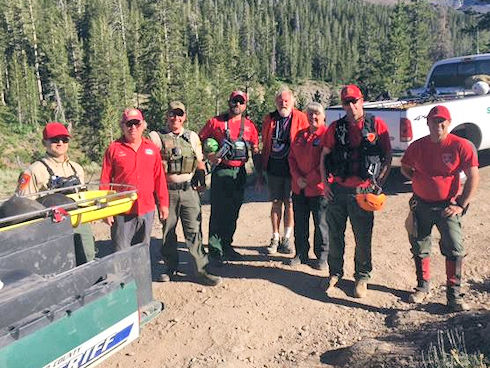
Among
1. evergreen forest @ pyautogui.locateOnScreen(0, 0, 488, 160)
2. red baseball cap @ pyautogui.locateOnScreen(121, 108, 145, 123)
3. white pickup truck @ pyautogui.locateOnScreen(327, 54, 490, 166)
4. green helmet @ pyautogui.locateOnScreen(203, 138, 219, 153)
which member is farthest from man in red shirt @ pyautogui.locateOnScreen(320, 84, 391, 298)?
evergreen forest @ pyautogui.locateOnScreen(0, 0, 488, 160)

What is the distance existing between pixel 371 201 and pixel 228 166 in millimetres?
1695

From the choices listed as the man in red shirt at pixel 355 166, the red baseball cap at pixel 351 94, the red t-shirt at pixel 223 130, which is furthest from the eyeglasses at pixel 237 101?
the red baseball cap at pixel 351 94

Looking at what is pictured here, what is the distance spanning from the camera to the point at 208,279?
16.6ft

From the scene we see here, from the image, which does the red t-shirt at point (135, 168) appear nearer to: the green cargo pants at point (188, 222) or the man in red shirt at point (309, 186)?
the green cargo pants at point (188, 222)

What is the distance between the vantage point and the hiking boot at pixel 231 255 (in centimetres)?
568

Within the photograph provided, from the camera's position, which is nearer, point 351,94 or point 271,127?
point 351,94

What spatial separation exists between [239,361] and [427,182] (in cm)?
219

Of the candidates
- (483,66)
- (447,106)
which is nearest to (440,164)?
(447,106)

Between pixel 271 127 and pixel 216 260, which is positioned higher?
pixel 271 127

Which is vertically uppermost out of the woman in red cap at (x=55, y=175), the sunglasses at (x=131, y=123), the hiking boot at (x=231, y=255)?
the sunglasses at (x=131, y=123)

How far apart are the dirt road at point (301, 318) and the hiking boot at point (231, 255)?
12 cm

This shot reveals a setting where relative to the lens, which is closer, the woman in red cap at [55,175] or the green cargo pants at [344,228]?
the woman in red cap at [55,175]

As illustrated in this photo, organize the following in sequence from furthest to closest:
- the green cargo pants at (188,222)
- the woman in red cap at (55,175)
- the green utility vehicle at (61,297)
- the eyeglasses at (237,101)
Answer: the eyeglasses at (237,101), the green cargo pants at (188,222), the woman in red cap at (55,175), the green utility vehicle at (61,297)

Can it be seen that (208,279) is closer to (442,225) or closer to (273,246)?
(273,246)
